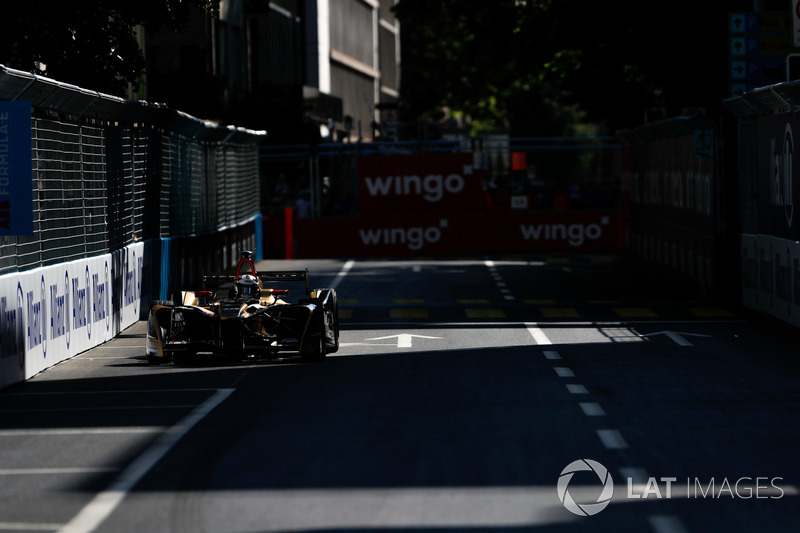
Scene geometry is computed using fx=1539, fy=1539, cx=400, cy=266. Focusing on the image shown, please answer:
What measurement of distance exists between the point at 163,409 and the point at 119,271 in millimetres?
8406

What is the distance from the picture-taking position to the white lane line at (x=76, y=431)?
37.7 feet

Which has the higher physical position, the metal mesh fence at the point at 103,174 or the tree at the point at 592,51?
the tree at the point at 592,51

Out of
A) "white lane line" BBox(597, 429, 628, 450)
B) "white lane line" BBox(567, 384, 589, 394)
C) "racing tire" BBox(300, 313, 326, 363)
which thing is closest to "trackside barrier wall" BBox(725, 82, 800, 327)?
"white lane line" BBox(567, 384, 589, 394)

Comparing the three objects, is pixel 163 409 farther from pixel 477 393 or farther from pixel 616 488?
pixel 616 488

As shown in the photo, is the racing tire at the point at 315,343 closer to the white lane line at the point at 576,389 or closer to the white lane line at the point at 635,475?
the white lane line at the point at 576,389

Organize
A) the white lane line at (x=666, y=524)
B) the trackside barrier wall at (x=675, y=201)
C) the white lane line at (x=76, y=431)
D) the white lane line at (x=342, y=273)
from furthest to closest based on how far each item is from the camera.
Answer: the white lane line at (x=342, y=273) < the trackside barrier wall at (x=675, y=201) < the white lane line at (x=76, y=431) < the white lane line at (x=666, y=524)

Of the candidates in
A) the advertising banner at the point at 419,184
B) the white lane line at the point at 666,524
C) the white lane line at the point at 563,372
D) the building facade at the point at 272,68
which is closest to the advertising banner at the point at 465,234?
the advertising banner at the point at 419,184

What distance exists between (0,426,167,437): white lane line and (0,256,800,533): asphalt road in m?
0.03

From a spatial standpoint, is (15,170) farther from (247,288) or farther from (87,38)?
(87,38)

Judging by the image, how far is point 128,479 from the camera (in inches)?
369

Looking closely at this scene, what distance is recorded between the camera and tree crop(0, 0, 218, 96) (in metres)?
24.1

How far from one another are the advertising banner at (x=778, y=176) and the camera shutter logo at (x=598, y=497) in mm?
10847

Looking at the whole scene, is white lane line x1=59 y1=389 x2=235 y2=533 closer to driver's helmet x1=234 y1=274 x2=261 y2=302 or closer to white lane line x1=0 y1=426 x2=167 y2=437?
white lane line x1=0 y1=426 x2=167 y2=437

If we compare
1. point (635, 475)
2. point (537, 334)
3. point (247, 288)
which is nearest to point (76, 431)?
point (635, 475)
